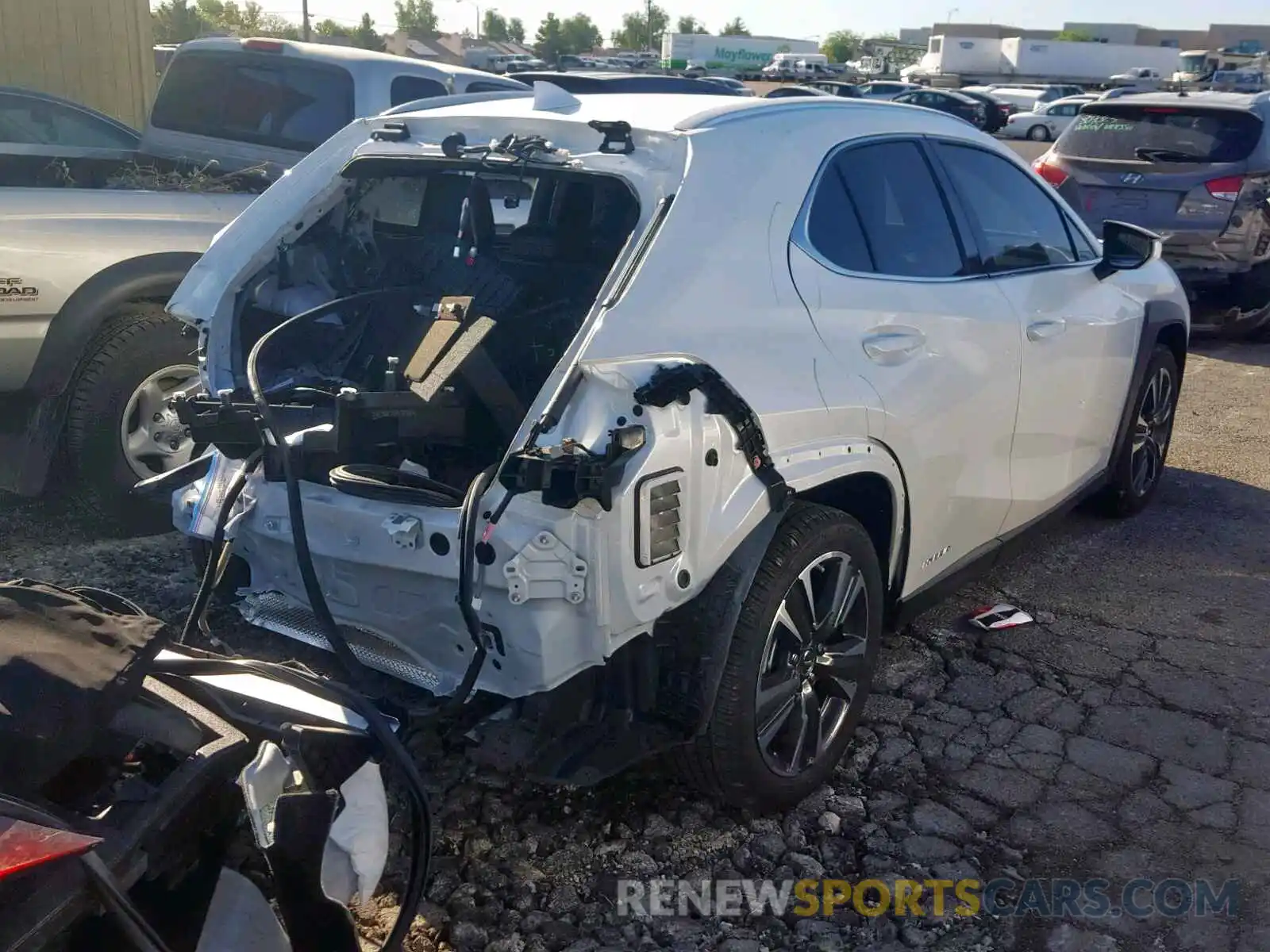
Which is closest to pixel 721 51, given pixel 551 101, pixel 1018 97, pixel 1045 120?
pixel 1018 97

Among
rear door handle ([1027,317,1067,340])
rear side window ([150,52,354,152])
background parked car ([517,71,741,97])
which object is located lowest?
rear door handle ([1027,317,1067,340])

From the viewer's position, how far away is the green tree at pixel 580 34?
9056cm

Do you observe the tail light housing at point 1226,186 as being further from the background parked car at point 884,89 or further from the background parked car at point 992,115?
the background parked car at point 884,89

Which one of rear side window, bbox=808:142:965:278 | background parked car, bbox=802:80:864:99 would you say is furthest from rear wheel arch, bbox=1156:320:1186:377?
background parked car, bbox=802:80:864:99

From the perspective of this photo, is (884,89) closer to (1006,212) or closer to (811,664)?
(1006,212)

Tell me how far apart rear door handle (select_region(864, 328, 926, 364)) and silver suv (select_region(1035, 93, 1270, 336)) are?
215 inches

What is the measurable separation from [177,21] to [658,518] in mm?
40126

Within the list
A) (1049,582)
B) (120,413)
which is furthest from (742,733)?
(120,413)

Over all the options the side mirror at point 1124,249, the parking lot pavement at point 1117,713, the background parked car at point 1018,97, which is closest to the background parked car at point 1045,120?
the background parked car at point 1018,97

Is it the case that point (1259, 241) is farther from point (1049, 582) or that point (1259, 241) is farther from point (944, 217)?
point (944, 217)

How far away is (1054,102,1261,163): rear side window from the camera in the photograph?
8742mm

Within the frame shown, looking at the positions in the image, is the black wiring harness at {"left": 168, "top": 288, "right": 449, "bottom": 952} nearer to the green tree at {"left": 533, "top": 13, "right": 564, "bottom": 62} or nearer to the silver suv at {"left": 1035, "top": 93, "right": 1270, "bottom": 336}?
the silver suv at {"left": 1035, "top": 93, "right": 1270, "bottom": 336}

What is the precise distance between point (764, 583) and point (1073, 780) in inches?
49.0

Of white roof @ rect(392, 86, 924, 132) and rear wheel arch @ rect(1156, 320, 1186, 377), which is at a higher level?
white roof @ rect(392, 86, 924, 132)
